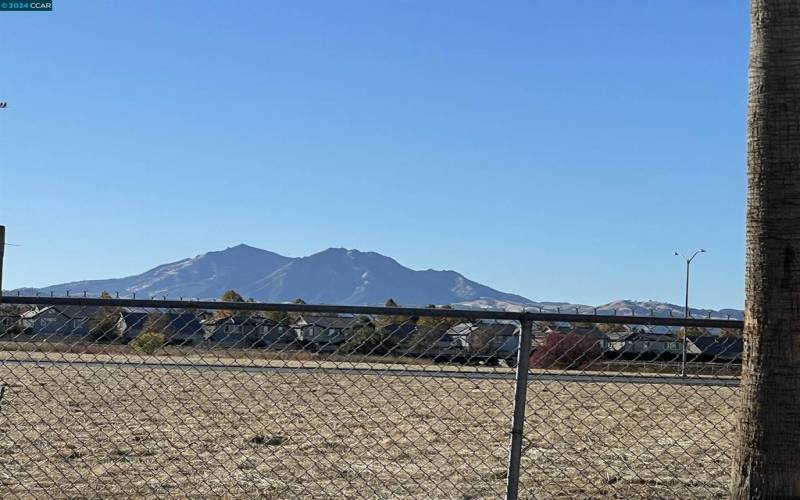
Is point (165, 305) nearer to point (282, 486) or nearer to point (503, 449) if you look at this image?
point (282, 486)

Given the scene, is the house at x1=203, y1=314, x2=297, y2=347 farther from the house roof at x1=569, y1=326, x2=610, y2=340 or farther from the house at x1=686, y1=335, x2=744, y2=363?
the house at x1=686, y1=335, x2=744, y2=363

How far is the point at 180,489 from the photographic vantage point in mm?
8258

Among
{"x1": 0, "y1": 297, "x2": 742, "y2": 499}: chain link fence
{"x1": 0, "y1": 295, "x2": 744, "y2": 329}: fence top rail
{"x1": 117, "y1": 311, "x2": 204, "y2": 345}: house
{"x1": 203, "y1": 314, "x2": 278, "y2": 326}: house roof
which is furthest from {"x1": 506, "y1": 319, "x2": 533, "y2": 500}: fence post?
{"x1": 117, "y1": 311, "x2": 204, "y2": 345}: house

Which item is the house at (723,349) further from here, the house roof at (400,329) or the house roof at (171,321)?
the house roof at (171,321)

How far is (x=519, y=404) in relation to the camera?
5.72 meters

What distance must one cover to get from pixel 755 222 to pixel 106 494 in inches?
212

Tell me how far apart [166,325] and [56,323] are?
0.75m

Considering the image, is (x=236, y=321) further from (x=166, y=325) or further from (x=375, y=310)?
(x=375, y=310)

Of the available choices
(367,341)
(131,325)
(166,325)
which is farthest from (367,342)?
(131,325)

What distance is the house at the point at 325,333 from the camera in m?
6.29

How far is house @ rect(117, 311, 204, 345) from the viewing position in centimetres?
601

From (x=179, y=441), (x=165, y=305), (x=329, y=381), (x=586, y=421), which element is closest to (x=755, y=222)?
(x=165, y=305)

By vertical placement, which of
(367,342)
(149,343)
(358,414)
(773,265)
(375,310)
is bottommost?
(358,414)

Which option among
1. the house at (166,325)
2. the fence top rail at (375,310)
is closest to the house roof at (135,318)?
the house at (166,325)
